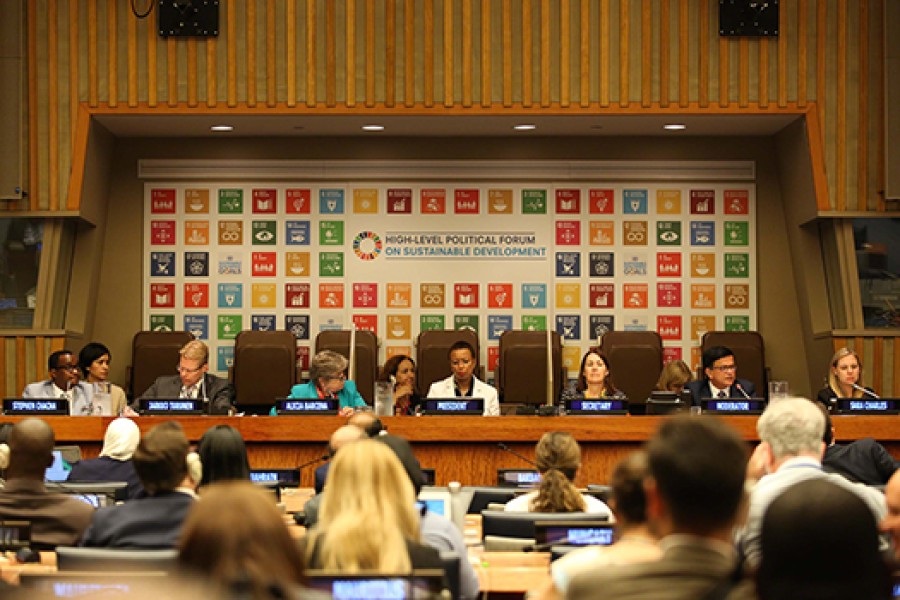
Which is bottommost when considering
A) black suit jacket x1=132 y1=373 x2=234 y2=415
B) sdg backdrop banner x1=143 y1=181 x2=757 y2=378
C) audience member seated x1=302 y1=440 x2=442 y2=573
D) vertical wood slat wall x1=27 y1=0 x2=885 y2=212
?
audience member seated x1=302 y1=440 x2=442 y2=573

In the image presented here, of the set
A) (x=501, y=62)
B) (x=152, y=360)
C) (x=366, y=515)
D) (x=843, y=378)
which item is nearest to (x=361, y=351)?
(x=152, y=360)

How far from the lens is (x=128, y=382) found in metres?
10.8

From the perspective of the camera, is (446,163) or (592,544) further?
(446,163)

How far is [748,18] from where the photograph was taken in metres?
Answer: 10.0

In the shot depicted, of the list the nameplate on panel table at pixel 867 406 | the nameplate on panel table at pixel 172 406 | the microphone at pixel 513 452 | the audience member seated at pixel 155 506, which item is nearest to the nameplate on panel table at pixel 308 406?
the nameplate on panel table at pixel 172 406

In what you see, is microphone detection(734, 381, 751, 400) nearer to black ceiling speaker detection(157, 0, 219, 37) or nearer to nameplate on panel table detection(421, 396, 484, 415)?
nameplate on panel table detection(421, 396, 484, 415)

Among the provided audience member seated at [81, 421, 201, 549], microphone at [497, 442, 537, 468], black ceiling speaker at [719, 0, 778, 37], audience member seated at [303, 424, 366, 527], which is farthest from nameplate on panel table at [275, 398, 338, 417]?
black ceiling speaker at [719, 0, 778, 37]

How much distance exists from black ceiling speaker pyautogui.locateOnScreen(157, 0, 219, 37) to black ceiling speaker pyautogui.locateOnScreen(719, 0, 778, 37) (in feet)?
13.0

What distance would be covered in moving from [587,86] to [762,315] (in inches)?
102

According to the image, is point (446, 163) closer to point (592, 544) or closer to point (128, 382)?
point (128, 382)

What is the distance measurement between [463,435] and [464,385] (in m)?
1.16

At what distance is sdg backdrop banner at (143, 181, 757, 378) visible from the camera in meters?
11.0

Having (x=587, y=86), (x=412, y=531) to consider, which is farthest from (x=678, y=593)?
(x=587, y=86)

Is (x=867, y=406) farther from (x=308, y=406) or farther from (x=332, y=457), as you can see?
(x=332, y=457)
